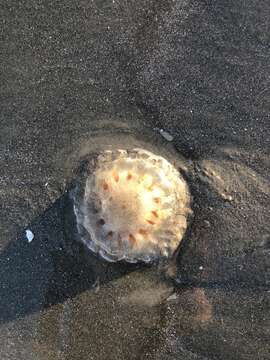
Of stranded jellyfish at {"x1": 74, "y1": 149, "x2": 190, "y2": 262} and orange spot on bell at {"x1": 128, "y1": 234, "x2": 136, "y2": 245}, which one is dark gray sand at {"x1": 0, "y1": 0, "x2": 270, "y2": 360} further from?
orange spot on bell at {"x1": 128, "y1": 234, "x2": 136, "y2": 245}

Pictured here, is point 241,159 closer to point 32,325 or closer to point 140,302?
point 140,302

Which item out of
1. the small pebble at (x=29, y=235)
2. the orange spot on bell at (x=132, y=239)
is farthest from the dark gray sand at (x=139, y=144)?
the orange spot on bell at (x=132, y=239)

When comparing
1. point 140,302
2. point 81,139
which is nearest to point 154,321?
point 140,302

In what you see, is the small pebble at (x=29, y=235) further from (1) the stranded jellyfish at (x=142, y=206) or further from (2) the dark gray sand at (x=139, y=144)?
(1) the stranded jellyfish at (x=142, y=206)

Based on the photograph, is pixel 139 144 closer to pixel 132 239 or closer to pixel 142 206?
pixel 142 206

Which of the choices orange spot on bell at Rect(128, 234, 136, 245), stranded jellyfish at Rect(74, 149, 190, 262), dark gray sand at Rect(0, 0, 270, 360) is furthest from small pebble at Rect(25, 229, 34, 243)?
orange spot on bell at Rect(128, 234, 136, 245)

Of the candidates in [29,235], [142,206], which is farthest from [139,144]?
[29,235]
